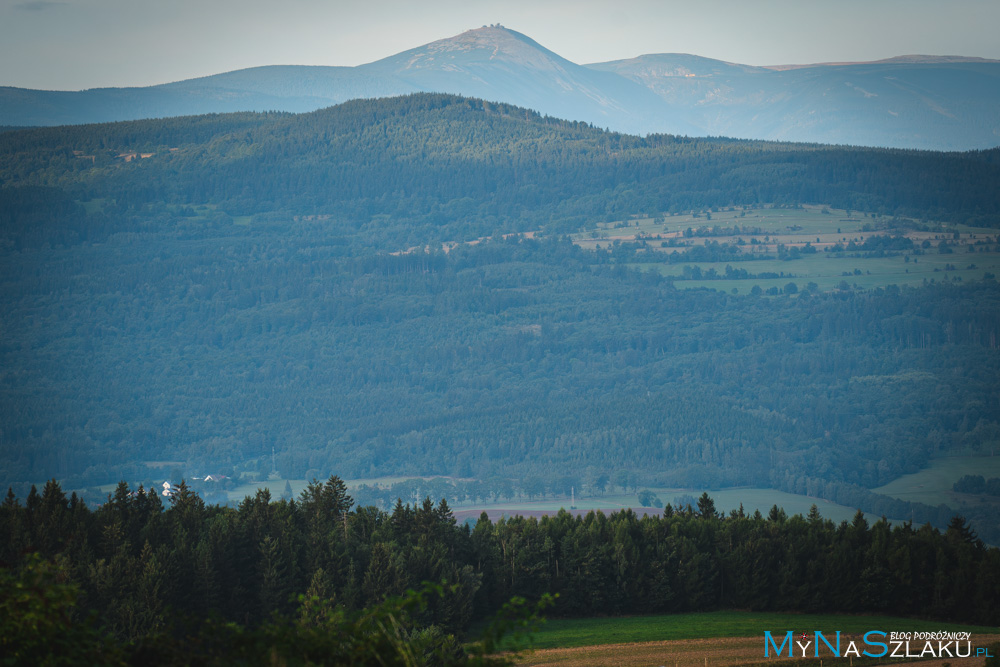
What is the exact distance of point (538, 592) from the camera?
8275cm

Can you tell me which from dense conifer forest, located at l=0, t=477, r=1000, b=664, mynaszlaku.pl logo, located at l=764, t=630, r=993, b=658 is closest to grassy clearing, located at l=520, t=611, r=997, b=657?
mynaszlaku.pl logo, located at l=764, t=630, r=993, b=658

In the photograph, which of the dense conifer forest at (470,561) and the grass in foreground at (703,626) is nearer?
the grass in foreground at (703,626)

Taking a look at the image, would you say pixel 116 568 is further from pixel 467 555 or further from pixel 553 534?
pixel 553 534

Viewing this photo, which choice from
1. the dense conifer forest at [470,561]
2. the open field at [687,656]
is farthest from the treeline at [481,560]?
the open field at [687,656]

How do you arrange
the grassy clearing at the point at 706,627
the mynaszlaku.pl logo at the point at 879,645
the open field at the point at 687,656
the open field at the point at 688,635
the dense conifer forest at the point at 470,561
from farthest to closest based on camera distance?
the dense conifer forest at the point at 470,561 → the grassy clearing at the point at 706,627 → the open field at the point at 688,635 → the mynaszlaku.pl logo at the point at 879,645 → the open field at the point at 687,656

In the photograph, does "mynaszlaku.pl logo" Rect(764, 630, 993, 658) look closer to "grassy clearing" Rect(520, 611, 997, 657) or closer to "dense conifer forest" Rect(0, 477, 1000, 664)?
"grassy clearing" Rect(520, 611, 997, 657)

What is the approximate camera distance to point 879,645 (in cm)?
5800

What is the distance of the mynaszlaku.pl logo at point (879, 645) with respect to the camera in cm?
5494

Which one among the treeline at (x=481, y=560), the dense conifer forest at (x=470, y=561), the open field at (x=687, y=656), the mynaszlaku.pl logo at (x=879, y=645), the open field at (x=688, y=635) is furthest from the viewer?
the treeline at (x=481, y=560)

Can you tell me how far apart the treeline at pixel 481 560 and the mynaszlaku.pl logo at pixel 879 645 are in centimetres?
1313

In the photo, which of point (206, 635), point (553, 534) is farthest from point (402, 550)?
point (206, 635)

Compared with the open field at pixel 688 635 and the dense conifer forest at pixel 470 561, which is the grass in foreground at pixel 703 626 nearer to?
the open field at pixel 688 635

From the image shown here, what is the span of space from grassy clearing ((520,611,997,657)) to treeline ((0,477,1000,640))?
308 cm

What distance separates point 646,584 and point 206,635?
6178 centimetres
